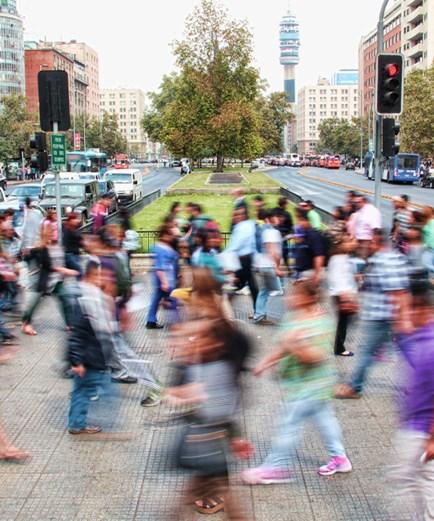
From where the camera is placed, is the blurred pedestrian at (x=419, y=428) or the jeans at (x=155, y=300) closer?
the blurred pedestrian at (x=419, y=428)

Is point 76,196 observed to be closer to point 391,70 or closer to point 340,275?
point 391,70

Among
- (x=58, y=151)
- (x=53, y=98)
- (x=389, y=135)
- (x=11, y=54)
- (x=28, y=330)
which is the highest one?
(x=11, y=54)

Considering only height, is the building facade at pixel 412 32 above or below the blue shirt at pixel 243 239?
above

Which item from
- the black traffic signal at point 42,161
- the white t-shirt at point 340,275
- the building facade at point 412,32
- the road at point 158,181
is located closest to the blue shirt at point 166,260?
the white t-shirt at point 340,275

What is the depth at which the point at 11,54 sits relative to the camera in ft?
440

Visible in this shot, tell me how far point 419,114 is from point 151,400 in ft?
185

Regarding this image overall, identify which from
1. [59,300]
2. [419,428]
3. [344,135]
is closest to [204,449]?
[419,428]

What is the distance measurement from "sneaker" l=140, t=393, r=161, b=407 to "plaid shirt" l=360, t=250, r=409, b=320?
2.24 metres

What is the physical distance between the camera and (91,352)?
5945 millimetres

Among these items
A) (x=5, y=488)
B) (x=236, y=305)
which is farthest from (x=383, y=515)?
(x=236, y=305)

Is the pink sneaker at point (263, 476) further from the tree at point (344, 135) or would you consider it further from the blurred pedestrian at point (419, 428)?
the tree at point (344, 135)

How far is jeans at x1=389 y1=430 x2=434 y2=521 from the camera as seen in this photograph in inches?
167

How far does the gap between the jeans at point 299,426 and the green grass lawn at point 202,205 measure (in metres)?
15.5

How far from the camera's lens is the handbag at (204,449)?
407 cm
